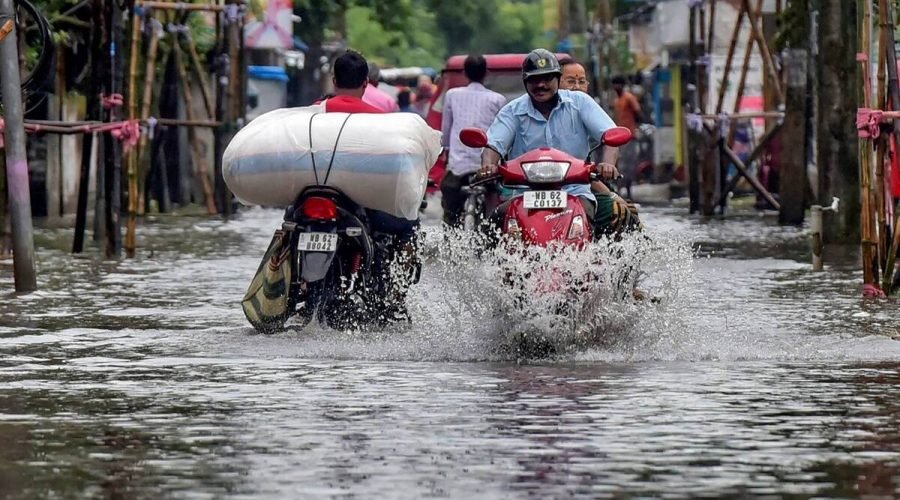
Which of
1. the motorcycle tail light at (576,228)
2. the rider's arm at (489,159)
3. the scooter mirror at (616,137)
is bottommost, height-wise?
the motorcycle tail light at (576,228)

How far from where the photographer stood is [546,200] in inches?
455

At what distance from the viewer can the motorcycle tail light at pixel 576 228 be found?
37.7 feet

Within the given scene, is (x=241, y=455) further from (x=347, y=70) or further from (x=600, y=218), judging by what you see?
(x=347, y=70)

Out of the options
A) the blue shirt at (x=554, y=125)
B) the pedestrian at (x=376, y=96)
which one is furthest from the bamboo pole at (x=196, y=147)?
the blue shirt at (x=554, y=125)

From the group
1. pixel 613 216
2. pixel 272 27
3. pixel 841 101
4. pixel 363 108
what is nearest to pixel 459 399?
pixel 613 216

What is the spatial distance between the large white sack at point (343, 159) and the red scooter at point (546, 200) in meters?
0.95

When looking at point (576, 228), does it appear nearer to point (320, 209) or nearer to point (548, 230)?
point (548, 230)

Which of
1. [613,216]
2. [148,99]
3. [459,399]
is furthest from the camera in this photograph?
[148,99]

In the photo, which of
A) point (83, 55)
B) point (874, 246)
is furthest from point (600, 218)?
point (83, 55)

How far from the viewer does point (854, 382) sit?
33.4 ft

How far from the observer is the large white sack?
12.6 m

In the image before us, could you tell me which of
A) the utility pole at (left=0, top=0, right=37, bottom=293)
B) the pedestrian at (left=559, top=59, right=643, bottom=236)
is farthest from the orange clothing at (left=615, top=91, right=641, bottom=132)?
the pedestrian at (left=559, top=59, right=643, bottom=236)

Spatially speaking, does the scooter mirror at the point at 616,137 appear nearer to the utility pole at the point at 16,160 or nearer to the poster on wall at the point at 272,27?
the utility pole at the point at 16,160

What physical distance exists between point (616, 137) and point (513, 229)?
821 millimetres
